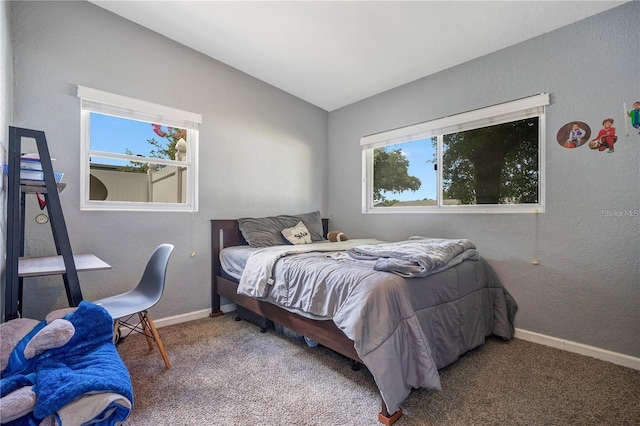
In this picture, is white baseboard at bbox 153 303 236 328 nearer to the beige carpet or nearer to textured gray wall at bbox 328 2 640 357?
the beige carpet

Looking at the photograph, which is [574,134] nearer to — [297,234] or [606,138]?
[606,138]

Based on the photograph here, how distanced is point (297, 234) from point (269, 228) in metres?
0.30

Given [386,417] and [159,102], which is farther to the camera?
[159,102]

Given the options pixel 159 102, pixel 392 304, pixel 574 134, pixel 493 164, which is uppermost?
pixel 159 102

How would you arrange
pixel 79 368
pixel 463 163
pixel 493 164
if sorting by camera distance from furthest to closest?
pixel 463 163 < pixel 493 164 < pixel 79 368

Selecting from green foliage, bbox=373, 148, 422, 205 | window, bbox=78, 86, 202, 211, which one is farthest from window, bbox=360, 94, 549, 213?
window, bbox=78, 86, 202, 211

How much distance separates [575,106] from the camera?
215 centimetres

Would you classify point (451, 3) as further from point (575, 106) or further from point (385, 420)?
point (385, 420)

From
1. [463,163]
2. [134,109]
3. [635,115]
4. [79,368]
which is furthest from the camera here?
[463,163]

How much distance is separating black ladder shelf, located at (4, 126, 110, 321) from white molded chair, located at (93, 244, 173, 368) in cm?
35

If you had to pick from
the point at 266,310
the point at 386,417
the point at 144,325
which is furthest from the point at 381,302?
the point at 144,325

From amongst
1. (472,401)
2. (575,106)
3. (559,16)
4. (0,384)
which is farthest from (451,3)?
(0,384)

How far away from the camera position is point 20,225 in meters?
1.45

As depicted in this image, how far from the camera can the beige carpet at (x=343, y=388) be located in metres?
1.43
